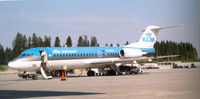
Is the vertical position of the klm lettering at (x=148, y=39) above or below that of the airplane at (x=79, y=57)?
above

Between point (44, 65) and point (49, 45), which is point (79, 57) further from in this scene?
point (49, 45)

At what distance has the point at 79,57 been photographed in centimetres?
3594

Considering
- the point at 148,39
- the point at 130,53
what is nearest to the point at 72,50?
the point at 130,53

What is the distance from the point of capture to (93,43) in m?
89.1

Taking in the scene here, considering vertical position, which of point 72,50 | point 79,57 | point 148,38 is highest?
point 148,38

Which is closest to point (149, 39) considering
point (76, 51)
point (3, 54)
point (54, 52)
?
point (76, 51)

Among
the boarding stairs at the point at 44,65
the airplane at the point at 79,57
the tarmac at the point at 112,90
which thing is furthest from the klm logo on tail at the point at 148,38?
the tarmac at the point at 112,90

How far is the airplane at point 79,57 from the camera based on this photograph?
32.3m

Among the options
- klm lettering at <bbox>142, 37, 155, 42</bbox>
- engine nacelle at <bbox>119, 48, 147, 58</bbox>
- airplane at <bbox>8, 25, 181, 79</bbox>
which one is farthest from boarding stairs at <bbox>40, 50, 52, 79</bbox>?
klm lettering at <bbox>142, 37, 155, 42</bbox>

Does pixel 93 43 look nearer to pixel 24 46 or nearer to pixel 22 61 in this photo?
pixel 24 46

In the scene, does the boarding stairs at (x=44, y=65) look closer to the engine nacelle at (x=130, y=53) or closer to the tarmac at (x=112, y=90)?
the tarmac at (x=112, y=90)

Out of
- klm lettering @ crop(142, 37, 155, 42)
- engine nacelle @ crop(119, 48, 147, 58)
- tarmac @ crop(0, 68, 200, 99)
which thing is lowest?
tarmac @ crop(0, 68, 200, 99)

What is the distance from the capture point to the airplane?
32.3 meters

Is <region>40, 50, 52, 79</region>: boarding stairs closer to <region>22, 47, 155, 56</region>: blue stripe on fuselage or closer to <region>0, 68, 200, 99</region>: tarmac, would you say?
<region>22, 47, 155, 56</region>: blue stripe on fuselage
